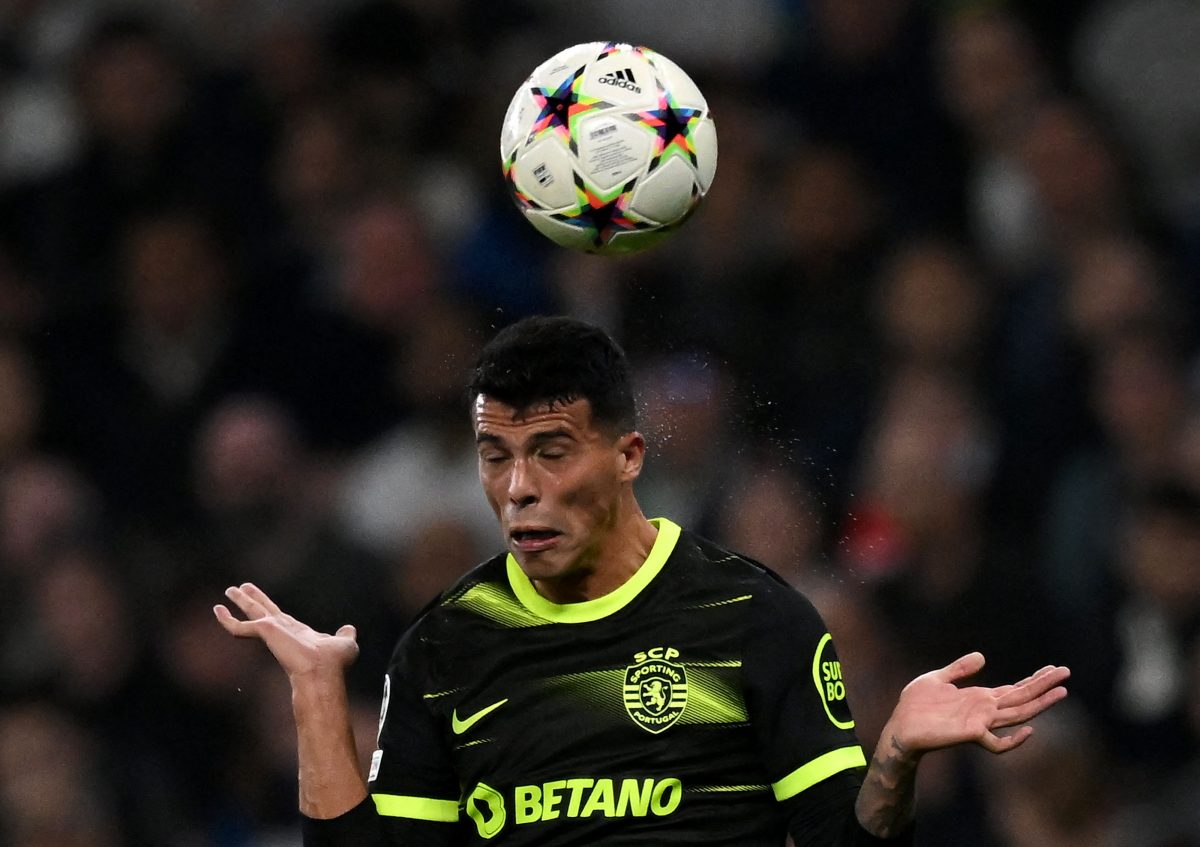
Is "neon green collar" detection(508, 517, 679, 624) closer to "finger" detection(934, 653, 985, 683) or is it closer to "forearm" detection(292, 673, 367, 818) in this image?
"forearm" detection(292, 673, 367, 818)

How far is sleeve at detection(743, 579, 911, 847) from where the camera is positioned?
3.27 metres

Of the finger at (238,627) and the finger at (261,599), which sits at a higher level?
the finger at (261,599)

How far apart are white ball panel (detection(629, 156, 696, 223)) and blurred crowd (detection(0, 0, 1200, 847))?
1.58 meters

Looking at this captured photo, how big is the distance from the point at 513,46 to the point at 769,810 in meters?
4.47

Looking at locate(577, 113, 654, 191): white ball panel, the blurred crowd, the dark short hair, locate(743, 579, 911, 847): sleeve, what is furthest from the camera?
the blurred crowd

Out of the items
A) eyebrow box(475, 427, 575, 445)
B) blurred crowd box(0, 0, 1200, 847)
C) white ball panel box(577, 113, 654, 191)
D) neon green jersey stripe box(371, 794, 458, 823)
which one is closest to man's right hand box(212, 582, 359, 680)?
neon green jersey stripe box(371, 794, 458, 823)

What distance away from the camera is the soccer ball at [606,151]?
3889 millimetres

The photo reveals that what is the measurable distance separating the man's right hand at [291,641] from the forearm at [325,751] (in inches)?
0.8

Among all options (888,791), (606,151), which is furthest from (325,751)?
(606,151)

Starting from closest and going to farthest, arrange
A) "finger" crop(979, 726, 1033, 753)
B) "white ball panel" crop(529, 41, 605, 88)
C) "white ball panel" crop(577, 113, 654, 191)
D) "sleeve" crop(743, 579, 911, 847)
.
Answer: "finger" crop(979, 726, 1033, 753), "sleeve" crop(743, 579, 911, 847), "white ball panel" crop(577, 113, 654, 191), "white ball panel" crop(529, 41, 605, 88)

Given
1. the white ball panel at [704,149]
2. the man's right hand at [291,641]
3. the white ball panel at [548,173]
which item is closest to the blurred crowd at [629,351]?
the white ball panel at [704,149]

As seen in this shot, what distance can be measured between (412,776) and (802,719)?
64 cm

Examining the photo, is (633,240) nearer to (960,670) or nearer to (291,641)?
(291,641)

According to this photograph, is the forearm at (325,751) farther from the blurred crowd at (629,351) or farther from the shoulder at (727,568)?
the blurred crowd at (629,351)
